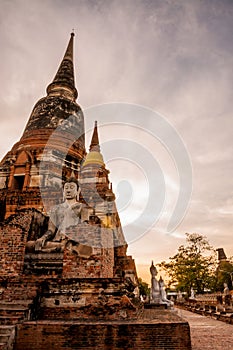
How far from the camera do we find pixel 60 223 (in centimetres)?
852

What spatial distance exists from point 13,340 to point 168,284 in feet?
132

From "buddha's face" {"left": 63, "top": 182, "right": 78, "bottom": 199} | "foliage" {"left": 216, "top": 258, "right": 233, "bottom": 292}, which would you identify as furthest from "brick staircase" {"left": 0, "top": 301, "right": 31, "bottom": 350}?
"foliage" {"left": 216, "top": 258, "right": 233, "bottom": 292}

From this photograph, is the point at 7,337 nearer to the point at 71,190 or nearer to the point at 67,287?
the point at 67,287

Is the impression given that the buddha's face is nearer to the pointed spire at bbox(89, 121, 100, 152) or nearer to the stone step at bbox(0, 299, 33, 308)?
the stone step at bbox(0, 299, 33, 308)

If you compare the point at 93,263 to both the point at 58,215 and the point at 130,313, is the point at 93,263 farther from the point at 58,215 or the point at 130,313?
the point at 58,215

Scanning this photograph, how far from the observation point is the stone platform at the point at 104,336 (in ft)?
14.8

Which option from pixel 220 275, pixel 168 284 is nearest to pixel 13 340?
→ pixel 168 284

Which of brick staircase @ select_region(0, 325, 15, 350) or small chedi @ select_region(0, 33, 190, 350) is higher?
small chedi @ select_region(0, 33, 190, 350)

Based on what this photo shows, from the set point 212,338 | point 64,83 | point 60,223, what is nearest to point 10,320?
point 60,223

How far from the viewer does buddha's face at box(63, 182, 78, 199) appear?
913 centimetres

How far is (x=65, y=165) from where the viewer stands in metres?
18.9

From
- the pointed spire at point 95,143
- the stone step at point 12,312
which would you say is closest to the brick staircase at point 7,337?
the stone step at point 12,312

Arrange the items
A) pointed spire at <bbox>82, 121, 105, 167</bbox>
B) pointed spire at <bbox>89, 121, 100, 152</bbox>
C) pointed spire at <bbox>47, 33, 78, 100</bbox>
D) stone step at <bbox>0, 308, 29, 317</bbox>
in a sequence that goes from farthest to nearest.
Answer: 1. pointed spire at <bbox>47, 33, 78, 100</bbox>
2. pointed spire at <bbox>89, 121, 100, 152</bbox>
3. pointed spire at <bbox>82, 121, 105, 167</bbox>
4. stone step at <bbox>0, 308, 29, 317</bbox>

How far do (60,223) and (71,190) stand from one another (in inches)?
45.9
